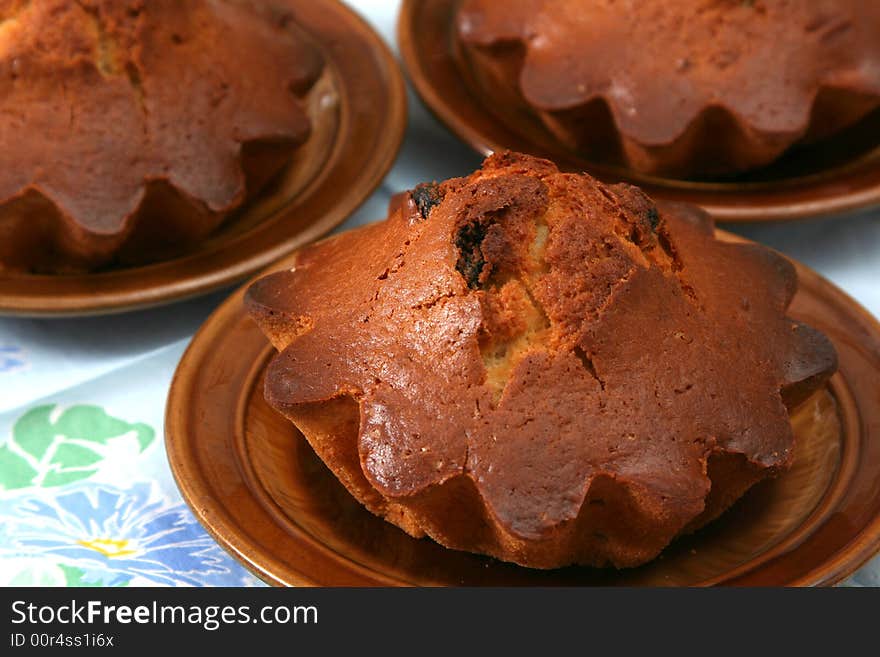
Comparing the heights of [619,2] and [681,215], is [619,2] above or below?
above

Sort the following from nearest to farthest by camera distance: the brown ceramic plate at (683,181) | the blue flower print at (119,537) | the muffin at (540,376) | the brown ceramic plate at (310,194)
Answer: the muffin at (540,376) → the blue flower print at (119,537) → the brown ceramic plate at (310,194) → the brown ceramic plate at (683,181)

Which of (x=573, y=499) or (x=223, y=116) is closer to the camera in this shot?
(x=573, y=499)

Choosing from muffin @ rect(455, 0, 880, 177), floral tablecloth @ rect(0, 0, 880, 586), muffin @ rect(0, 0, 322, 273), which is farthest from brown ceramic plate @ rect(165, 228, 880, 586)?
muffin @ rect(455, 0, 880, 177)

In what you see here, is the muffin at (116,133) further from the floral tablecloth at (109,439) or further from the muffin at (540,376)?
the muffin at (540,376)

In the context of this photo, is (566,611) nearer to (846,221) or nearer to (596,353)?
(596,353)

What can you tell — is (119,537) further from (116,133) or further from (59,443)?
(116,133)

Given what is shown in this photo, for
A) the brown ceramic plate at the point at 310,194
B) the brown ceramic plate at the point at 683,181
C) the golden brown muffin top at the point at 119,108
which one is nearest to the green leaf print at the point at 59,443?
the brown ceramic plate at the point at 310,194

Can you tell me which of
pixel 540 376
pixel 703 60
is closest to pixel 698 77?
pixel 703 60

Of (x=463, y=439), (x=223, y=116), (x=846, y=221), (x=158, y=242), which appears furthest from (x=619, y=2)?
(x=463, y=439)
